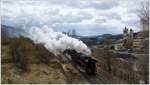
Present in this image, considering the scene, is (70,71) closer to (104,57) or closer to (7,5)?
(104,57)

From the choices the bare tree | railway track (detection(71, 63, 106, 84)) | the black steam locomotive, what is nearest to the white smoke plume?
the black steam locomotive

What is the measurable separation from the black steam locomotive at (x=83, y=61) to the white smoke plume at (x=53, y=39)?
0.13 ft

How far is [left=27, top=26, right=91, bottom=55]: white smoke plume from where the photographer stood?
13.4 feet

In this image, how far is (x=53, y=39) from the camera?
13.4ft

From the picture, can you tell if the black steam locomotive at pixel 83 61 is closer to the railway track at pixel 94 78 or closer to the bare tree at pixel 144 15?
the railway track at pixel 94 78

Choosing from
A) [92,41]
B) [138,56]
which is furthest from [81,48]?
[138,56]

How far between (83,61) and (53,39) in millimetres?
309

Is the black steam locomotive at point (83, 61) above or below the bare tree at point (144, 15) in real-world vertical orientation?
below

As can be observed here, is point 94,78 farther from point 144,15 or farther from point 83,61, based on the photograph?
point 144,15

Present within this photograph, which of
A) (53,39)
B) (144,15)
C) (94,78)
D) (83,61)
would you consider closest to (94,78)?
(94,78)

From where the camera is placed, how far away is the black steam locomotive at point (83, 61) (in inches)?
161

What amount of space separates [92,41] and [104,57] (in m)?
0.16

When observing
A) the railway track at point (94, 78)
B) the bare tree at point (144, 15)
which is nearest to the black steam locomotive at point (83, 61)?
the railway track at point (94, 78)

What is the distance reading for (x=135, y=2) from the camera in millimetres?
4023
